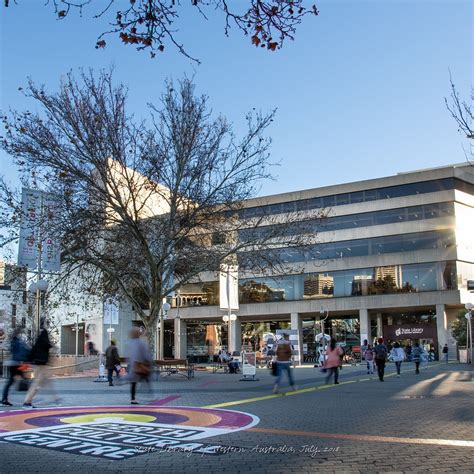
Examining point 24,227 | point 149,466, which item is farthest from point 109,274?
point 149,466

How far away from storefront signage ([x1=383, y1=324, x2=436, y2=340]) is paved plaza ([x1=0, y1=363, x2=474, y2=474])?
4019 centimetres

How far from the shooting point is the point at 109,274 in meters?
24.3

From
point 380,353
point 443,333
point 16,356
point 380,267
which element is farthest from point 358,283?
point 16,356

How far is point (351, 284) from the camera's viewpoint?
56219mm

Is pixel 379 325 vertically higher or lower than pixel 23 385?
higher

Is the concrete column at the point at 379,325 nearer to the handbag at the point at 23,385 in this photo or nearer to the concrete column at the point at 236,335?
the concrete column at the point at 236,335

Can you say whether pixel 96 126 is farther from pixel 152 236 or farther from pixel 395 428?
pixel 395 428

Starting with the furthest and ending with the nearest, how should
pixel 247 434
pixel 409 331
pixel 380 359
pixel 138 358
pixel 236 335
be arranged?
pixel 236 335
pixel 409 331
pixel 380 359
pixel 138 358
pixel 247 434

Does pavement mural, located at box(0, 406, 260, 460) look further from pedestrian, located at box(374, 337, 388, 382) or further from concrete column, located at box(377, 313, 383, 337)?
concrete column, located at box(377, 313, 383, 337)

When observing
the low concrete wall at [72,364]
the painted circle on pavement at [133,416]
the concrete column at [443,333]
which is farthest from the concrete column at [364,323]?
the painted circle on pavement at [133,416]

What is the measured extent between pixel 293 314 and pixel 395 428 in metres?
49.0

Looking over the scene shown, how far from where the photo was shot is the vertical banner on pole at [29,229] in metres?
20.0

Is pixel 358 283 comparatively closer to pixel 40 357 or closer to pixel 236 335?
pixel 236 335

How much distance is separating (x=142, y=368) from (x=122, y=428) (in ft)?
10.0
